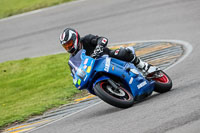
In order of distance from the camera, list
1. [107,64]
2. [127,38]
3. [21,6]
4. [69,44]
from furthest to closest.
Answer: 1. [21,6]
2. [127,38]
3. [69,44]
4. [107,64]

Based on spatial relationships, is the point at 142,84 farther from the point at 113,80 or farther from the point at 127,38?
the point at 127,38

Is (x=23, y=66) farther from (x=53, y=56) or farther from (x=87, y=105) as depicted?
(x=87, y=105)

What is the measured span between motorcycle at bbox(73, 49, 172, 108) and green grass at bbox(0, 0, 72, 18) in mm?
13318

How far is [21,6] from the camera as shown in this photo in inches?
841

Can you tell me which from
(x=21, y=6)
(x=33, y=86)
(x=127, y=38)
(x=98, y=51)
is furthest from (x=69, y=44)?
(x=21, y=6)

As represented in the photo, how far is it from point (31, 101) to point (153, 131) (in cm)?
539

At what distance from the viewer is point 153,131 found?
18.6 feet

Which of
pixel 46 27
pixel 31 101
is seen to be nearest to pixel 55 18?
pixel 46 27

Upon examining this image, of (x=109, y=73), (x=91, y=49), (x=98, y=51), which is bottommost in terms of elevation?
(x=109, y=73)

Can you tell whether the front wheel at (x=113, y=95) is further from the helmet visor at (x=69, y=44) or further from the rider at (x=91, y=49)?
the helmet visor at (x=69, y=44)

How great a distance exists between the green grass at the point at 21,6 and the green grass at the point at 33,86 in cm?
657

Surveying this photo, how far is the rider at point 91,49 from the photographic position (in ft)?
25.6

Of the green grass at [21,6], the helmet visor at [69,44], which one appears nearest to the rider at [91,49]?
the helmet visor at [69,44]

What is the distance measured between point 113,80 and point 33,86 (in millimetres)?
4658
